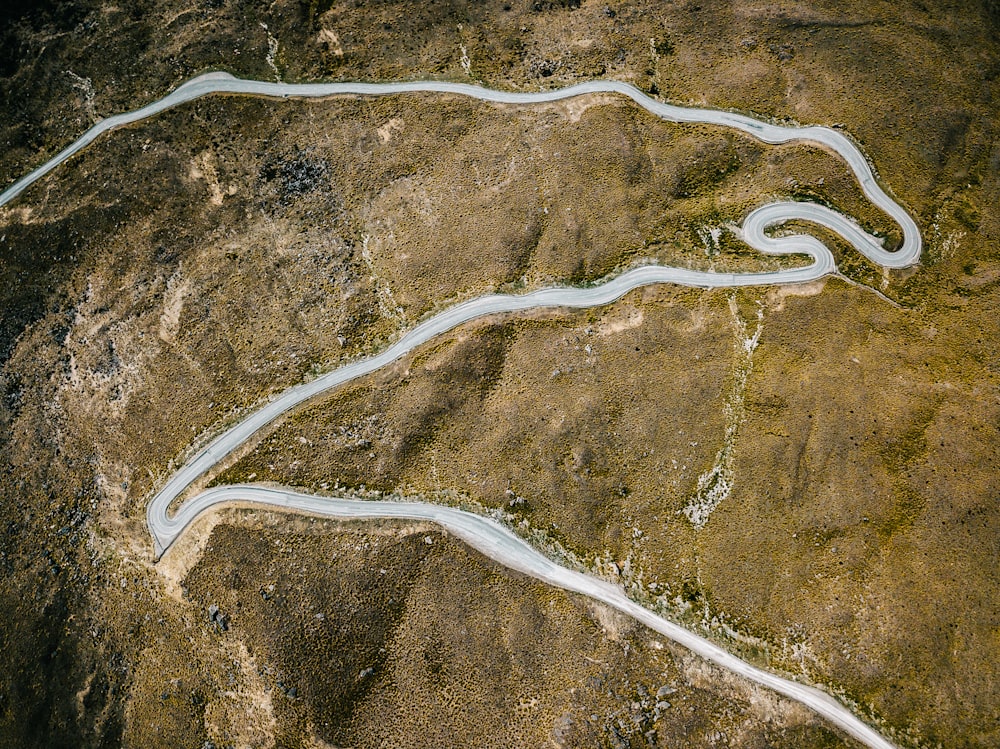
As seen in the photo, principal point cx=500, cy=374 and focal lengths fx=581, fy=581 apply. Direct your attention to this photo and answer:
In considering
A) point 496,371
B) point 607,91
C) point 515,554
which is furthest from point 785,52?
point 515,554

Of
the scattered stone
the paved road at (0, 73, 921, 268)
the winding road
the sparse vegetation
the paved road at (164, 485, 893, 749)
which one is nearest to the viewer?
the paved road at (164, 485, 893, 749)

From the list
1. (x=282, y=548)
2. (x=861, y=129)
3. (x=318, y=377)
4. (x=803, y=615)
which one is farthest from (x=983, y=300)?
(x=282, y=548)

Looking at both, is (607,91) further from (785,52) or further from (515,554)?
(515,554)

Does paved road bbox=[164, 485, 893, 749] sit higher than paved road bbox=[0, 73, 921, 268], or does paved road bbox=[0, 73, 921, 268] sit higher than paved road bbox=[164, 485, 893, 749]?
paved road bbox=[0, 73, 921, 268]

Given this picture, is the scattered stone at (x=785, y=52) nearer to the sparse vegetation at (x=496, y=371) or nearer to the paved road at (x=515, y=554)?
the sparse vegetation at (x=496, y=371)

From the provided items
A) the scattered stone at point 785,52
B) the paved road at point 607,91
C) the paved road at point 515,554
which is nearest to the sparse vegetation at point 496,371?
the scattered stone at point 785,52

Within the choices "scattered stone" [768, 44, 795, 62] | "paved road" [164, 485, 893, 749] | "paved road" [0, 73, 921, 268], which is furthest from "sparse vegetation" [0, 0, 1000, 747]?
"paved road" [164, 485, 893, 749]

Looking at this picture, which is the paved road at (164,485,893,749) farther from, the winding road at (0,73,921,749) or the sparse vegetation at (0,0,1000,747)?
the sparse vegetation at (0,0,1000,747)
